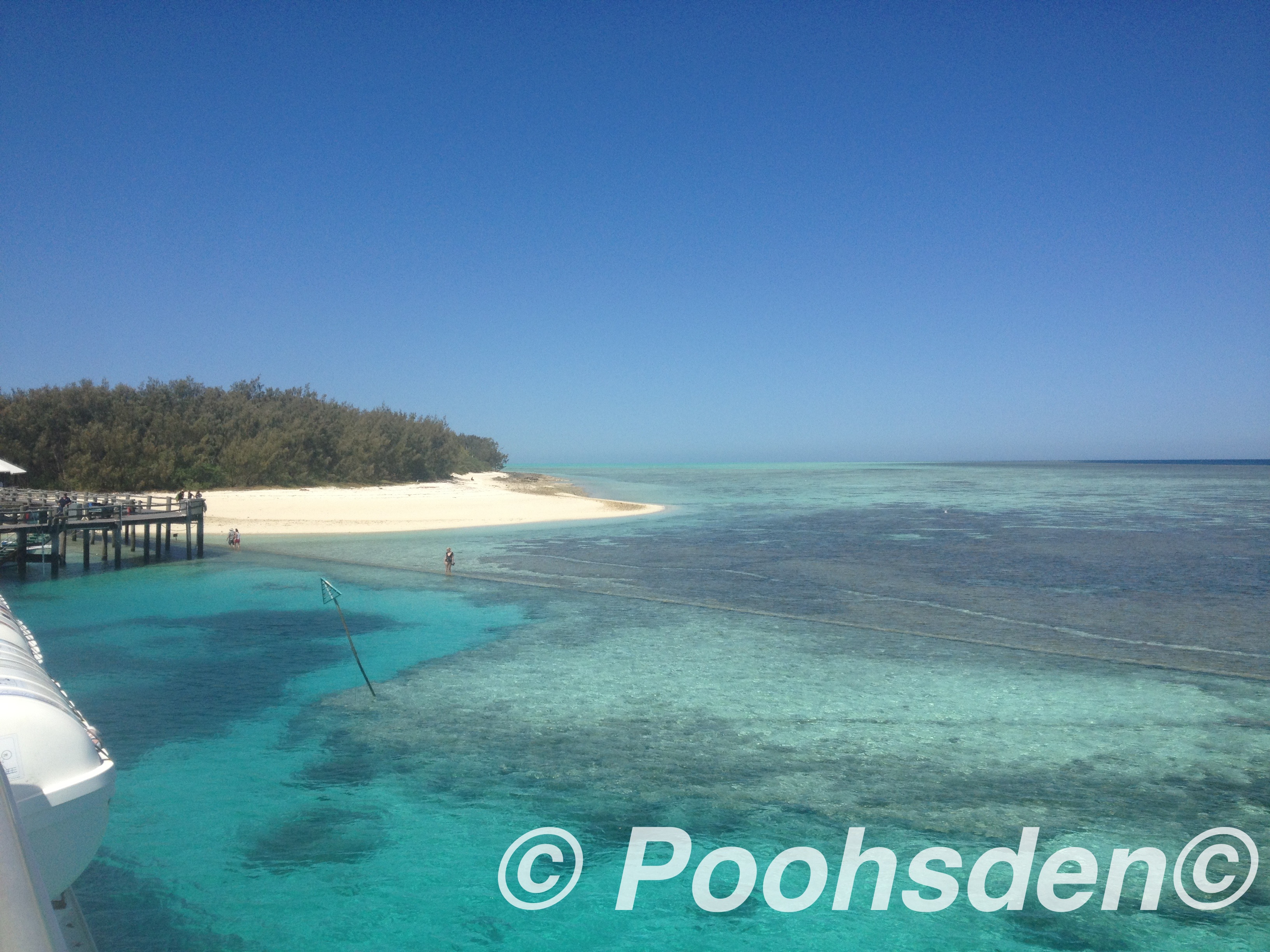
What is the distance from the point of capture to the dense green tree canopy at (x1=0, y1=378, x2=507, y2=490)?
6147 centimetres

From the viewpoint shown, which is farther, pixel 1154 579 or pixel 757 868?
pixel 1154 579

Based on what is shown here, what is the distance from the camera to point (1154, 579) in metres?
33.4

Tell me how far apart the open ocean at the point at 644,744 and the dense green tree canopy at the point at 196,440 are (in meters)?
33.2

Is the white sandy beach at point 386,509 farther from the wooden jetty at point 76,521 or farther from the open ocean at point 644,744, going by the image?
the open ocean at point 644,744

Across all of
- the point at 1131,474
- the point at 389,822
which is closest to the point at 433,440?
the point at 389,822

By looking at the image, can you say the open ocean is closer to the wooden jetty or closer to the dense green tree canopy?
the wooden jetty

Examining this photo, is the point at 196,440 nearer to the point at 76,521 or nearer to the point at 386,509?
the point at 386,509

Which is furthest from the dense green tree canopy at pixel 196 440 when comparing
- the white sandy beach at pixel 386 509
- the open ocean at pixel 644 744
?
the open ocean at pixel 644 744

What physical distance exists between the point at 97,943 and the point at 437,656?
477 inches

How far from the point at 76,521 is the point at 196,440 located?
119ft

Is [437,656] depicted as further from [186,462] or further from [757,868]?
[186,462]

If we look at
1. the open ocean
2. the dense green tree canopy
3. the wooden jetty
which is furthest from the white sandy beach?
the open ocean

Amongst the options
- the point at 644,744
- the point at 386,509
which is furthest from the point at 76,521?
the point at 644,744

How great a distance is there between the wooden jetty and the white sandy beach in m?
8.84
